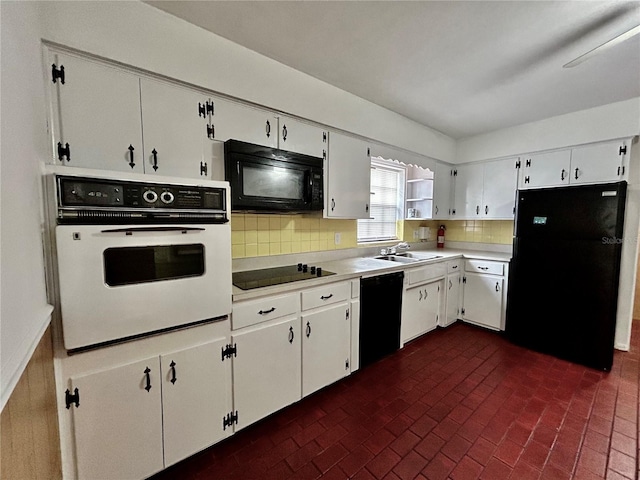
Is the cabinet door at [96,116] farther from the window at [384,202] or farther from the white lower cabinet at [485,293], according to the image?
the white lower cabinet at [485,293]

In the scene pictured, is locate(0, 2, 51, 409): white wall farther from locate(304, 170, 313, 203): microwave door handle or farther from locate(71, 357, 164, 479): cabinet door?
locate(304, 170, 313, 203): microwave door handle

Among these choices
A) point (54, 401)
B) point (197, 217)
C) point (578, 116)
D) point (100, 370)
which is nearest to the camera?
point (54, 401)

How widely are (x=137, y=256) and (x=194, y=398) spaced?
84 centimetres

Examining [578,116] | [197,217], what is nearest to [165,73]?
[197,217]

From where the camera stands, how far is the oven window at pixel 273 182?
6.01 feet

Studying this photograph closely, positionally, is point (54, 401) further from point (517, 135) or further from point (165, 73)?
point (517, 135)

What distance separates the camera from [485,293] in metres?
3.26

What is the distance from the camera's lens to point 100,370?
1223 millimetres

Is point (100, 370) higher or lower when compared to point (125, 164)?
lower

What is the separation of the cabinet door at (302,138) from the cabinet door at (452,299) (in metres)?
2.24

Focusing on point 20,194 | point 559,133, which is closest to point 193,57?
point 20,194

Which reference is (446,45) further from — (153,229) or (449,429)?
(449,429)

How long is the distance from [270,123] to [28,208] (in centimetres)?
143

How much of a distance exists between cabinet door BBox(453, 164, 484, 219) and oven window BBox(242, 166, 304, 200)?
264 centimetres
